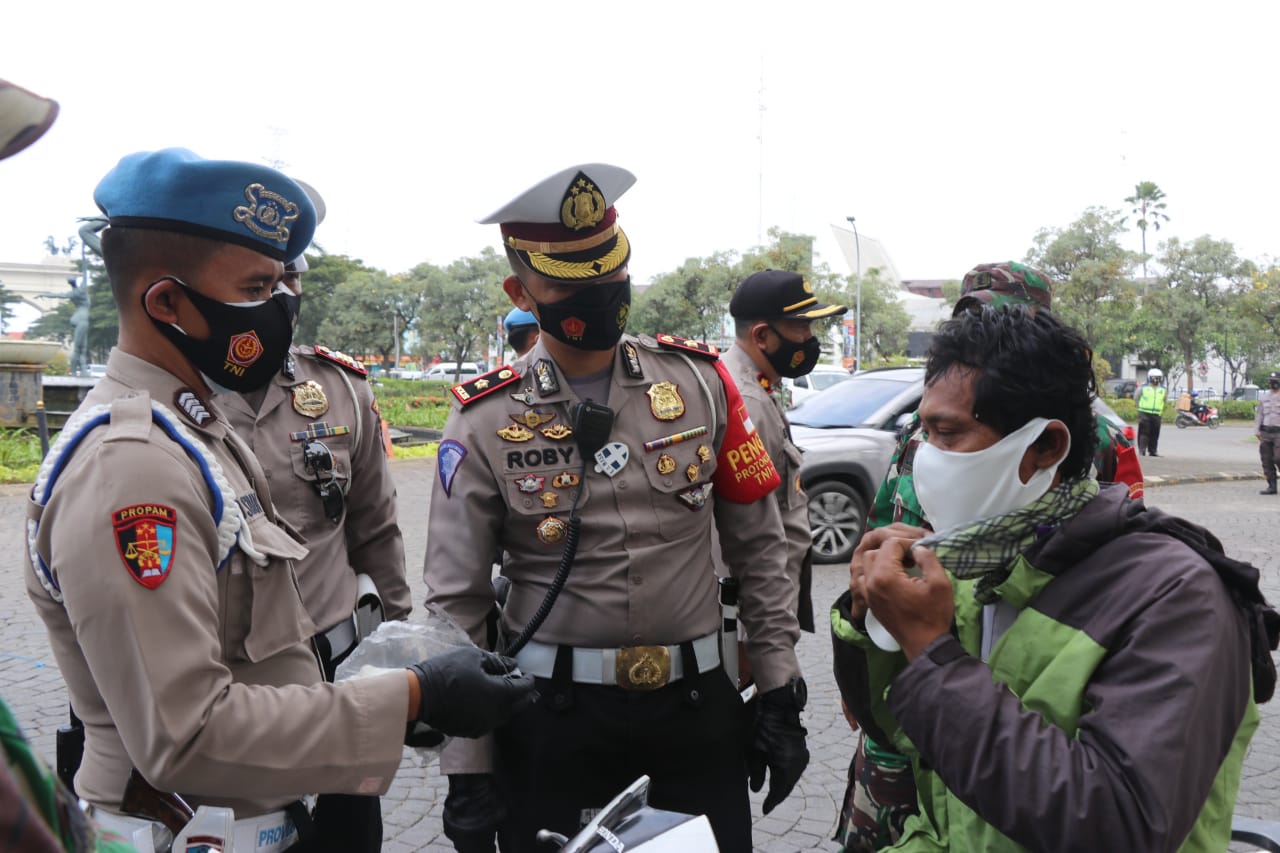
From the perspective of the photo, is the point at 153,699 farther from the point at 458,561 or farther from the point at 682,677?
the point at 682,677

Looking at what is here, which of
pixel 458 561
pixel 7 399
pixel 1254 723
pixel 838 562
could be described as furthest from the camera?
pixel 7 399

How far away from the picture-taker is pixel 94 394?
1708 millimetres

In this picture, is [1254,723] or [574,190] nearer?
[1254,723]

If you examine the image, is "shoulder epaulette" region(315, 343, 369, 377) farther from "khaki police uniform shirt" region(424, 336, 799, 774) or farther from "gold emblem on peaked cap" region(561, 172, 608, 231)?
"gold emblem on peaked cap" region(561, 172, 608, 231)

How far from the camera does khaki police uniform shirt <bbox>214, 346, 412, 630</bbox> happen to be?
303cm

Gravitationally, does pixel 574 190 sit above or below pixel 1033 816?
above

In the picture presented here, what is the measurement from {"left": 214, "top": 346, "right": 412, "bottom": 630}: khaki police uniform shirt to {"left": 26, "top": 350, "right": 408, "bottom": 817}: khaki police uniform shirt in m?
1.32

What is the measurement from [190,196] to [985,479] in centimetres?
147

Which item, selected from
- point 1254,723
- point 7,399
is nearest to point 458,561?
point 1254,723

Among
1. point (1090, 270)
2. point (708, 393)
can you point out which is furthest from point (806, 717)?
point (1090, 270)

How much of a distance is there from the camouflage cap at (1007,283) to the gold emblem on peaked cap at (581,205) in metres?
1.84

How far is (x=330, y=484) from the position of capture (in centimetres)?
311

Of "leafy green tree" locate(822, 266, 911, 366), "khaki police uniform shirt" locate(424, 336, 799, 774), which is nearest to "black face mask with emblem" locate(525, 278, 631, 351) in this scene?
"khaki police uniform shirt" locate(424, 336, 799, 774)

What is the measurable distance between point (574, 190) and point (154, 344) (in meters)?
1.09
